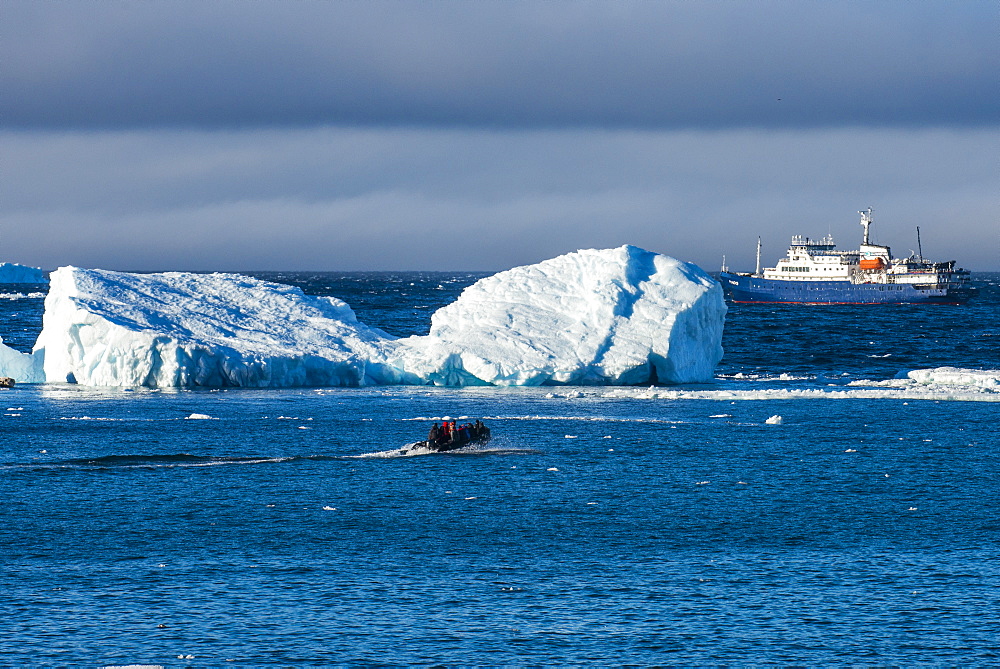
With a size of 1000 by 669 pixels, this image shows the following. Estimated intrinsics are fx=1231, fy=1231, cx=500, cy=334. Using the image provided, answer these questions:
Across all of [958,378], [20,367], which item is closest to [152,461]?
[20,367]

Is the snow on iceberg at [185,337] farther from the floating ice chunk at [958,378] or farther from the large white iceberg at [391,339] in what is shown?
the floating ice chunk at [958,378]

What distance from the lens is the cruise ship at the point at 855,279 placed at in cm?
12825

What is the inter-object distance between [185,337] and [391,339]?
9692 mm

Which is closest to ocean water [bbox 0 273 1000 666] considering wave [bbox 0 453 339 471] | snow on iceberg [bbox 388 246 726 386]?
wave [bbox 0 453 339 471]

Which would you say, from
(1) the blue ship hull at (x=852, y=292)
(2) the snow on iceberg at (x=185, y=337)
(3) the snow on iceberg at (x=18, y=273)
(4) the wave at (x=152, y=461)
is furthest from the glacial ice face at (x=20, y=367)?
(3) the snow on iceberg at (x=18, y=273)

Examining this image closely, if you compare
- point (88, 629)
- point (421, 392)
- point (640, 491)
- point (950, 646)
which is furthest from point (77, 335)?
point (950, 646)

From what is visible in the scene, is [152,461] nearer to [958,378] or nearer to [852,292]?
[958,378]

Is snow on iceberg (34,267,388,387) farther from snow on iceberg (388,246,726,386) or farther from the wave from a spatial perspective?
the wave

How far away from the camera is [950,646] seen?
58.9 ft

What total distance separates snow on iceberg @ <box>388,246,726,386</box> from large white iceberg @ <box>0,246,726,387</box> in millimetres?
55

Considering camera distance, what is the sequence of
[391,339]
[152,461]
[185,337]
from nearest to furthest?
[152,461], [185,337], [391,339]

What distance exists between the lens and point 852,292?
128 meters

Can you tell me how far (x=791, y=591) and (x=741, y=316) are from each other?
90.7 meters

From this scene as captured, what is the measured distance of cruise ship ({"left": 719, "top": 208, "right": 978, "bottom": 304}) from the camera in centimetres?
12825
